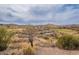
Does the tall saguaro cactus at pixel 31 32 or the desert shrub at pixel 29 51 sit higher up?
the tall saguaro cactus at pixel 31 32

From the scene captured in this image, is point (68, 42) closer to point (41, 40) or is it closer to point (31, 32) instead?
point (41, 40)

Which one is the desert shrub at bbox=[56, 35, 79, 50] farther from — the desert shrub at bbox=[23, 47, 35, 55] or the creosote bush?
the creosote bush

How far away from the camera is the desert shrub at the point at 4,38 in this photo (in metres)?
1.64

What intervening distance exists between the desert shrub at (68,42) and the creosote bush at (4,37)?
1.65 feet

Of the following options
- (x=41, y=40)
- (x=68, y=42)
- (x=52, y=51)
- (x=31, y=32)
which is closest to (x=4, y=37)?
(x=31, y=32)

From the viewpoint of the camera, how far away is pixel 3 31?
167 centimetres

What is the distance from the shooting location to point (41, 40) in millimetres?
1641

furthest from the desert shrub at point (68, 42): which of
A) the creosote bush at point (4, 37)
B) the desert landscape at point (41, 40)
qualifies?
the creosote bush at point (4, 37)

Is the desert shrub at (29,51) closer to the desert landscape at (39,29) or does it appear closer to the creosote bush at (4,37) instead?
the desert landscape at (39,29)

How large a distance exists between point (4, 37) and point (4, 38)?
0.4 inches

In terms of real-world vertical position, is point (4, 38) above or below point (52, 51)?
above
